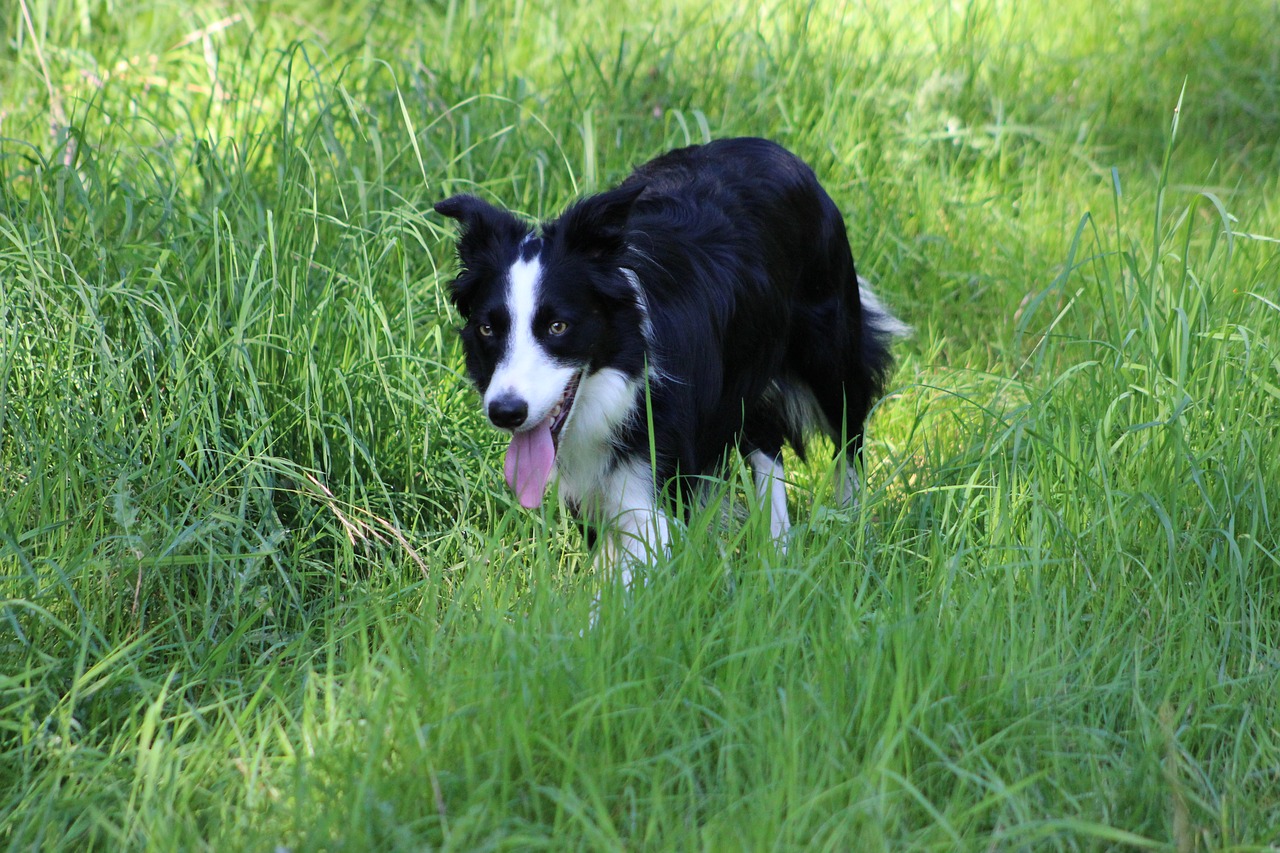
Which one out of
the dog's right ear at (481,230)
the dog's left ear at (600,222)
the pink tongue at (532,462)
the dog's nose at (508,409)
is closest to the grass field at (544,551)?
the pink tongue at (532,462)

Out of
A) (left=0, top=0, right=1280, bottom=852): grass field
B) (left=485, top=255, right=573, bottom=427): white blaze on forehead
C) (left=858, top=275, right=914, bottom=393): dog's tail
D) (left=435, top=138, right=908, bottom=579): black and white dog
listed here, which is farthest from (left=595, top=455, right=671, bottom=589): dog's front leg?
(left=858, top=275, right=914, bottom=393): dog's tail

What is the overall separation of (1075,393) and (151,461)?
2.38 m

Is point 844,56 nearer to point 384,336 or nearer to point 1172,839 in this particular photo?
point 384,336

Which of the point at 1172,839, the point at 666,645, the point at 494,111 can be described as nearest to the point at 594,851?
the point at 666,645

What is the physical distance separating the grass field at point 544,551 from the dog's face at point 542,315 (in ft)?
0.73

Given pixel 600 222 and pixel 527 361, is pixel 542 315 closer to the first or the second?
pixel 527 361

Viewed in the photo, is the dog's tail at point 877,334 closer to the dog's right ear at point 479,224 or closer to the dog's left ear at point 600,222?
the dog's left ear at point 600,222

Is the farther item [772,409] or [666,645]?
[772,409]

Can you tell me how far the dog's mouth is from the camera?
2736 mm

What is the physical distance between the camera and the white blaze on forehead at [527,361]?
2.60 meters

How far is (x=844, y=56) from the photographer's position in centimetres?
525

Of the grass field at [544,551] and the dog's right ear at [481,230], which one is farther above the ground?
the dog's right ear at [481,230]

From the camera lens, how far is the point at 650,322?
9.54 feet

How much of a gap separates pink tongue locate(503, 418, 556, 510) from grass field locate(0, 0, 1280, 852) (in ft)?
0.26
